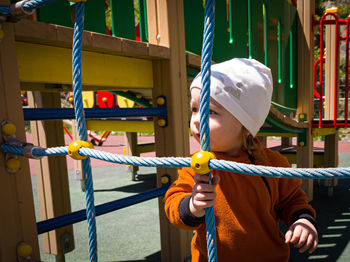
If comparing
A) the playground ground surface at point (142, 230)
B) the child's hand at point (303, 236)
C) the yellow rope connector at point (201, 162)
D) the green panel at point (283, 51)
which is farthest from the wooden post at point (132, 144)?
the yellow rope connector at point (201, 162)

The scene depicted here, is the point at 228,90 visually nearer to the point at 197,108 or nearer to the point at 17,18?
the point at 197,108

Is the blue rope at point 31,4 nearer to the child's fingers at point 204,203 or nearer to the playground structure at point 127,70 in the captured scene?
the playground structure at point 127,70

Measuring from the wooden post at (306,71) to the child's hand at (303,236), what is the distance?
2.37 metres

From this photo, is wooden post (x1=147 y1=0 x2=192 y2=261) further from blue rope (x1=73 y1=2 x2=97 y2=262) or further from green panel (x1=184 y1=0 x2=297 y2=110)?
blue rope (x1=73 y1=2 x2=97 y2=262)

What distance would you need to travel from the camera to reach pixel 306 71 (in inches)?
114

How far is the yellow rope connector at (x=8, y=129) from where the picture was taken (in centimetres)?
83

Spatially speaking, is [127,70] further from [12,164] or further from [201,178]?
[201,178]

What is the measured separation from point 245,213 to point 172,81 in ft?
2.43

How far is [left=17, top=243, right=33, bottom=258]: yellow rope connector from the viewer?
83cm

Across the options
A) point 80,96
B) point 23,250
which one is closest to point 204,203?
point 80,96

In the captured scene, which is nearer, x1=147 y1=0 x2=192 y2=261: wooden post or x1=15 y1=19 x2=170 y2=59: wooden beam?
x1=15 y1=19 x2=170 y2=59: wooden beam

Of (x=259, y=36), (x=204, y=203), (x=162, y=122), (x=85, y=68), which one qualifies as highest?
(x=259, y=36)

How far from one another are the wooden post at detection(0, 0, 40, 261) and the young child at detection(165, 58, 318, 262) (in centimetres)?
39

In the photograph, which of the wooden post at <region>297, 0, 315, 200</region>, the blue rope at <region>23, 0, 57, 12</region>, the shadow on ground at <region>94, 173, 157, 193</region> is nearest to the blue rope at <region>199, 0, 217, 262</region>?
the blue rope at <region>23, 0, 57, 12</region>
